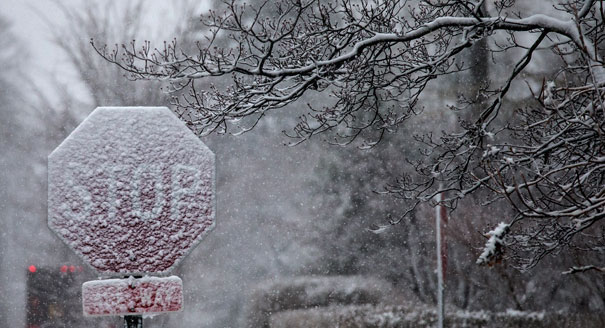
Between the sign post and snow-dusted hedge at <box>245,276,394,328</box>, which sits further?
snow-dusted hedge at <box>245,276,394,328</box>

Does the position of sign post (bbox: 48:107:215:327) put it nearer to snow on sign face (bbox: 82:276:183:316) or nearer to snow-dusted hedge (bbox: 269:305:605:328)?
snow on sign face (bbox: 82:276:183:316)

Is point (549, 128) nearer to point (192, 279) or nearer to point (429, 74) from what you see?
point (429, 74)

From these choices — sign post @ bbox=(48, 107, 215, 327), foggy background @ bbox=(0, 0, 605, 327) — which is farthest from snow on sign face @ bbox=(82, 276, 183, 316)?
foggy background @ bbox=(0, 0, 605, 327)

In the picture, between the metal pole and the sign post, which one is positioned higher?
the sign post

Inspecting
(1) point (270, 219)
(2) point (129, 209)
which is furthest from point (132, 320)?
(1) point (270, 219)

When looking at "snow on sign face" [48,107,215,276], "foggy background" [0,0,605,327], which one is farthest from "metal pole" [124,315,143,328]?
"foggy background" [0,0,605,327]

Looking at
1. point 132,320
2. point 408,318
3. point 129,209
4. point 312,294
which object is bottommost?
point 408,318

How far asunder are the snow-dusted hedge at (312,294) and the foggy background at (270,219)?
0.29 ft

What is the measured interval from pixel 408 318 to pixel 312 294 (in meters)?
3.11

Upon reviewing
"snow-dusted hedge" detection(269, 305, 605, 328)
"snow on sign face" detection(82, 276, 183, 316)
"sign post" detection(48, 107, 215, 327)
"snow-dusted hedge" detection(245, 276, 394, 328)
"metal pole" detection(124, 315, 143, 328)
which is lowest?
"snow-dusted hedge" detection(269, 305, 605, 328)

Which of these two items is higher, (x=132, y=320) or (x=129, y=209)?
(x=129, y=209)

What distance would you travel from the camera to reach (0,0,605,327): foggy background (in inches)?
766

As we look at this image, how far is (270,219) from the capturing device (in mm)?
21047

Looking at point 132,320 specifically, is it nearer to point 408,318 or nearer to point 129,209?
point 129,209
